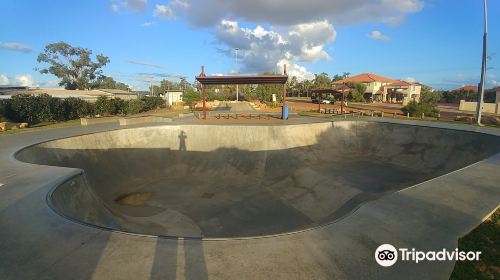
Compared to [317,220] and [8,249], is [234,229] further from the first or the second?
[8,249]

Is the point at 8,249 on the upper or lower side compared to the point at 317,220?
upper

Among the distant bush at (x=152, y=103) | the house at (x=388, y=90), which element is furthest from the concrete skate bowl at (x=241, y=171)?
the house at (x=388, y=90)

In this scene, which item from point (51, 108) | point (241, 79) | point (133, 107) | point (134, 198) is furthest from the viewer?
point (133, 107)

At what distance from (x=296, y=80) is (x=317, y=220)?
110m

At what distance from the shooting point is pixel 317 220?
1060 cm

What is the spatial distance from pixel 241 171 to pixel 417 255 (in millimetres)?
12263

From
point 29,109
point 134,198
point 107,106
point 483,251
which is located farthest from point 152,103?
point 483,251

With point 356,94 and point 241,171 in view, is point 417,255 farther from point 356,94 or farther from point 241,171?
point 356,94

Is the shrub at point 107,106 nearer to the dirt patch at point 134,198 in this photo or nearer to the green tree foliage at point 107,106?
the green tree foliage at point 107,106

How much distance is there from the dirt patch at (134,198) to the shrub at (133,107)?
25.9 metres

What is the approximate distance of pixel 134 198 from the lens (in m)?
13.0

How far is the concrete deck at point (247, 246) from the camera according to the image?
4465mm

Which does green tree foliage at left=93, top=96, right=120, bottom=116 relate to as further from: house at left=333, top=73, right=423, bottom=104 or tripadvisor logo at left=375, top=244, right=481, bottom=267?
house at left=333, top=73, right=423, bottom=104

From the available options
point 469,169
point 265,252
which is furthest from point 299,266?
point 469,169
